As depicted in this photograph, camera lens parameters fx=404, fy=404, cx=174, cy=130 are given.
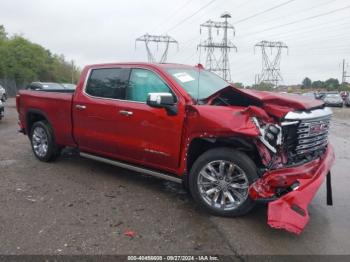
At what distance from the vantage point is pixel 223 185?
15.5ft

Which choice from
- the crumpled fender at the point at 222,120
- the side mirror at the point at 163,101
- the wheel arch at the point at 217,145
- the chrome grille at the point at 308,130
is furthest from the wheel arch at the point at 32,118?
the chrome grille at the point at 308,130

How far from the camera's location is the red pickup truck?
4352 mm

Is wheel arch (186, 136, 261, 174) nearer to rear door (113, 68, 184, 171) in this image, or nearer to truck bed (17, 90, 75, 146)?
rear door (113, 68, 184, 171)

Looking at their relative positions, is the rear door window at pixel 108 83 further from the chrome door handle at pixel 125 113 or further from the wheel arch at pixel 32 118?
the wheel arch at pixel 32 118

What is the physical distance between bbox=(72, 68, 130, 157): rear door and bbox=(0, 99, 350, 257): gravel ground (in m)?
0.58

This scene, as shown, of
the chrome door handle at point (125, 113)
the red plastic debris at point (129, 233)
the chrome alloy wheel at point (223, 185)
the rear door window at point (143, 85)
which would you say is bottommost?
the red plastic debris at point (129, 233)

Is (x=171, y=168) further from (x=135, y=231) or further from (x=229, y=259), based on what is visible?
(x=229, y=259)

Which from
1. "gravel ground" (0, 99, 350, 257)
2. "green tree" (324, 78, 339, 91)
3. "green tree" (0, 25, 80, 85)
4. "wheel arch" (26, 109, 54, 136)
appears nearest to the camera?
"gravel ground" (0, 99, 350, 257)

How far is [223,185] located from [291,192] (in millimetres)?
863

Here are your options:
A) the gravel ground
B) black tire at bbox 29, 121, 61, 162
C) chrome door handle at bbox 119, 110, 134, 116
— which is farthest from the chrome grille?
black tire at bbox 29, 121, 61, 162

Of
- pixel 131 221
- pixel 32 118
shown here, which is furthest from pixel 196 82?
pixel 32 118

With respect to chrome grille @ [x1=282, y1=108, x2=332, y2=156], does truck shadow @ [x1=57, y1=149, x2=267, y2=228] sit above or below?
below

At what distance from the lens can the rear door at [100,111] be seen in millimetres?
5816

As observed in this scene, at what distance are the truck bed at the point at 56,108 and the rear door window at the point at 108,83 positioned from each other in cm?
49
